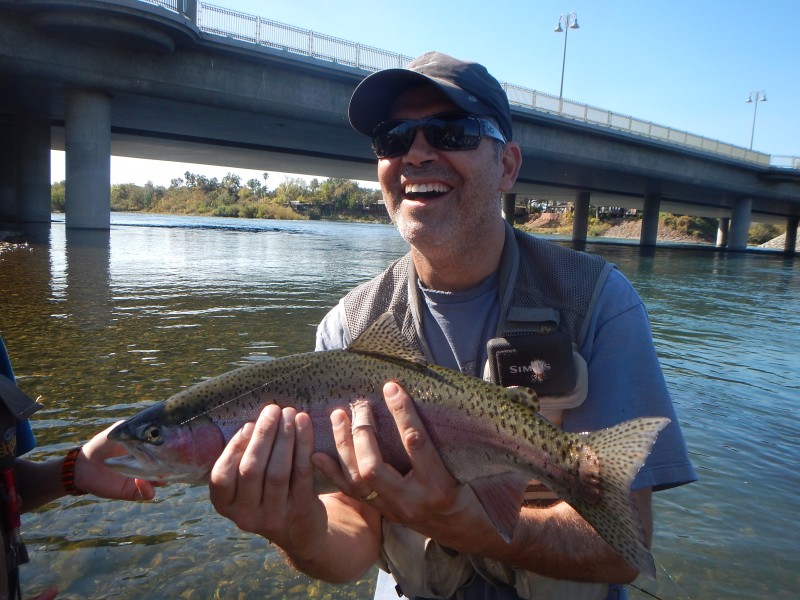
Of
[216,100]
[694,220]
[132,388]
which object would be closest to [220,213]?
[694,220]

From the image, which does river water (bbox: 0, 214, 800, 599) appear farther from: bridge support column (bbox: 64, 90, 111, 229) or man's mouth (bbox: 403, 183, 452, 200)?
bridge support column (bbox: 64, 90, 111, 229)

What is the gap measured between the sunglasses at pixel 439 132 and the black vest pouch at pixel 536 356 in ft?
3.01

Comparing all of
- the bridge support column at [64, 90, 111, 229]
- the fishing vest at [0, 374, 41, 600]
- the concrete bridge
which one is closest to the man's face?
the fishing vest at [0, 374, 41, 600]

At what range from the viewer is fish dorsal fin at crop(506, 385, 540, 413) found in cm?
249

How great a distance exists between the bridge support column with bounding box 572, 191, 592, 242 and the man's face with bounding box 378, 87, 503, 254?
2606 inches

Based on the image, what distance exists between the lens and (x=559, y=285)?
112 inches

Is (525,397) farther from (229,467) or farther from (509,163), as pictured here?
(509,163)

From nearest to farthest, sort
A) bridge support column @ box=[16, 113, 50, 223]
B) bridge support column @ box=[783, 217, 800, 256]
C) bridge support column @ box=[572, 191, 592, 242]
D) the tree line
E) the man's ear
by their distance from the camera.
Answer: the man's ear → bridge support column @ box=[16, 113, 50, 223] → bridge support column @ box=[572, 191, 592, 242] → bridge support column @ box=[783, 217, 800, 256] → the tree line

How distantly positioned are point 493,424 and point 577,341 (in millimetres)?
596

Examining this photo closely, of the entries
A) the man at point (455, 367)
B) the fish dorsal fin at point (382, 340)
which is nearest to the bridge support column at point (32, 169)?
the man at point (455, 367)

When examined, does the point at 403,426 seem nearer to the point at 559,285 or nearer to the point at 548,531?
the point at 548,531

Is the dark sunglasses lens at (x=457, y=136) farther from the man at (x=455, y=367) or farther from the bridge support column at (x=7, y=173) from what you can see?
the bridge support column at (x=7, y=173)

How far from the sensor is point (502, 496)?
8.13 ft

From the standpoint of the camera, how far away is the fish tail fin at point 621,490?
2.17 m
